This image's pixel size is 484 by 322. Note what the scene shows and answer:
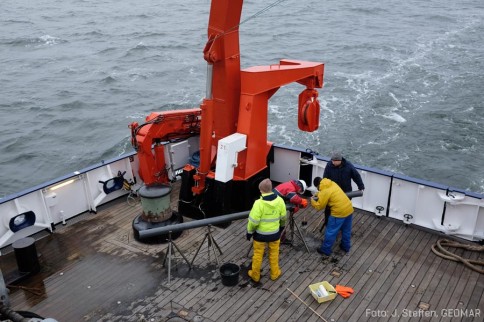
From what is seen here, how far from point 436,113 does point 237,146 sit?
56.5 ft

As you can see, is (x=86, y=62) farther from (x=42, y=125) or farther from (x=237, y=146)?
(x=237, y=146)

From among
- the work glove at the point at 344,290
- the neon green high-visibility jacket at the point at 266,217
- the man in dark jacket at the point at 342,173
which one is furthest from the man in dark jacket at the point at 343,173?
the work glove at the point at 344,290

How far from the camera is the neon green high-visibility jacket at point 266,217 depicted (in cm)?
642

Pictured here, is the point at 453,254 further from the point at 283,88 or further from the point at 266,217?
Result: the point at 283,88

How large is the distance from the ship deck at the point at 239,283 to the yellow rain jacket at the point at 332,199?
95 centimetres

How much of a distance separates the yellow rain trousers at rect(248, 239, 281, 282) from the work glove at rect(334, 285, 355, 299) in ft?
2.98

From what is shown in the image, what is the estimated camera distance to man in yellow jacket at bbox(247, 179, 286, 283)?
6.42m

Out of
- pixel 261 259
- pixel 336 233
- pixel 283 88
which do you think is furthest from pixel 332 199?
pixel 283 88

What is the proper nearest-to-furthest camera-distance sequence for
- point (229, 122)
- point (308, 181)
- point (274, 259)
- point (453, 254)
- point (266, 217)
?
point (266, 217), point (274, 259), point (453, 254), point (229, 122), point (308, 181)

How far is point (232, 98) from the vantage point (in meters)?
8.48

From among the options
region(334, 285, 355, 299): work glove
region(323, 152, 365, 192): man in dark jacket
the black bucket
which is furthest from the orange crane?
region(334, 285, 355, 299): work glove

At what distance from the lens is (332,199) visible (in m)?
7.15

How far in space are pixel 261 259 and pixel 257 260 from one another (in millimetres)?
60

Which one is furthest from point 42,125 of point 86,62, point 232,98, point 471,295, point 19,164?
point 471,295
